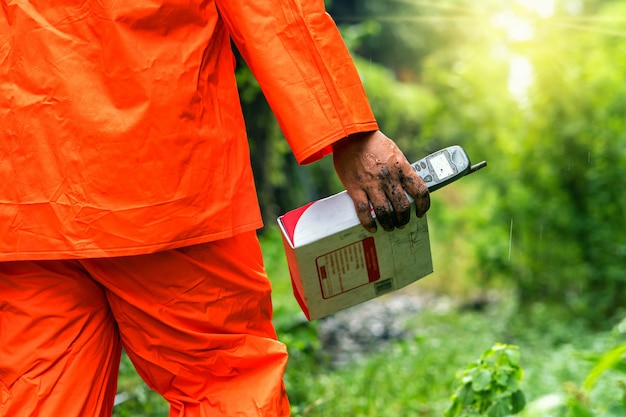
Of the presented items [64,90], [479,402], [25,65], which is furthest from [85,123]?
[479,402]

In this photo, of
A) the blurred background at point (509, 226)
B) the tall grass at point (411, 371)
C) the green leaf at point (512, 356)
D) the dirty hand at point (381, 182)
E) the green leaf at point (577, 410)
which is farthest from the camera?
the blurred background at point (509, 226)

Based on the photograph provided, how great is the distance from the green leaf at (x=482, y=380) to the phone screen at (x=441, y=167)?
715 millimetres

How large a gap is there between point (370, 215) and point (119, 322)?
660 mm

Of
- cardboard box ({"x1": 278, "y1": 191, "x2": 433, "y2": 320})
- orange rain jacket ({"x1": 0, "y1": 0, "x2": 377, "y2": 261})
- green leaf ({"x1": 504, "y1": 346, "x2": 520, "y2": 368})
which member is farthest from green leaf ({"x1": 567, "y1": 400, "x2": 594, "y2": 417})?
orange rain jacket ({"x1": 0, "y1": 0, "x2": 377, "y2": 261})

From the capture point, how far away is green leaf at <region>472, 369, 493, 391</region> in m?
2.14

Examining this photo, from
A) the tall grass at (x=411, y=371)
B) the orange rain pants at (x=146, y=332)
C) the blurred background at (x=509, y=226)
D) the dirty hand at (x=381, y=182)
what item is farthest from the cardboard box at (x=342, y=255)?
the blurred background at (x=509, y=226)

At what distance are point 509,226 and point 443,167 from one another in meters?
7.75

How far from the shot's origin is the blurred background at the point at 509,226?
452 cm

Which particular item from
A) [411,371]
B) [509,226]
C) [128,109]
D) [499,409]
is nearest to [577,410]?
[499,409]

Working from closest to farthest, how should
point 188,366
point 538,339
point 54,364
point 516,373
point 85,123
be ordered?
point 85,123, point 54,364, point 188,366, point 516,373, point 538,339

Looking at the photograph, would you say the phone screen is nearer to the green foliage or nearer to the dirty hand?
the dirty hand

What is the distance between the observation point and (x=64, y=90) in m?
1.61

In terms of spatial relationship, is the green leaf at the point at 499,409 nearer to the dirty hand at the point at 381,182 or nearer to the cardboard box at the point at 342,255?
the cardboard box at the point at 342,255

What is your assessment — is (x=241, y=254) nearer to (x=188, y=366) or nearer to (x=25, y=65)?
(x=188, y=366)
